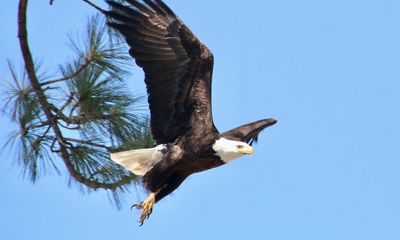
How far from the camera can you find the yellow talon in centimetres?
371

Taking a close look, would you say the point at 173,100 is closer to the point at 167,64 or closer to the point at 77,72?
the point at 167,64

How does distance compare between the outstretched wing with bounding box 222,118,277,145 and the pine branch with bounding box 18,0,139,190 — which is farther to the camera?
the outstretched wing with bounding box 222,118,277,145

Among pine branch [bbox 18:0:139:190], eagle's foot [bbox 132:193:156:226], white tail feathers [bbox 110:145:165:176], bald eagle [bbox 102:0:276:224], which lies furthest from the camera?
bald eagle [bbox 102:0:276:224]

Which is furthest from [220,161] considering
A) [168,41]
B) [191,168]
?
[168,41]

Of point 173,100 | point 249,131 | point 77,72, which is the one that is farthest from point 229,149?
point 77,72

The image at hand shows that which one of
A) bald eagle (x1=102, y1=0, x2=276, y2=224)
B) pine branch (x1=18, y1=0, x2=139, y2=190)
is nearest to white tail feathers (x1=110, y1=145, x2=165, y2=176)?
bald eagle (x1=102, y1=0, x2=276, y2=224)

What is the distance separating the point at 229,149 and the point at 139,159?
0.52m

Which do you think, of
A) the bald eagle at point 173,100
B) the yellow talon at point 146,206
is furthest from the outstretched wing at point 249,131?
the yellow talon at point 146,206

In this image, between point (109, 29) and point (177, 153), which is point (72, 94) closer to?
point (109, 29)

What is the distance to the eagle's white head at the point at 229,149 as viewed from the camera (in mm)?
3768

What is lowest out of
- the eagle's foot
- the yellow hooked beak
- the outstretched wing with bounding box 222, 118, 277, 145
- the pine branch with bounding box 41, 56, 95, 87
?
the eagle's foot

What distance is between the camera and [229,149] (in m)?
3.78

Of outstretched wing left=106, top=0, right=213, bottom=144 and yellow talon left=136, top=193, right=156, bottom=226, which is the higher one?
outstretched wing left=106, top=0, right=213, bottom=144

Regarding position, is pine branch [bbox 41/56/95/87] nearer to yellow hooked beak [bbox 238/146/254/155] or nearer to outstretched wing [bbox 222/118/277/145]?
yellow hooked beak [bbox 238/146/254/155]
